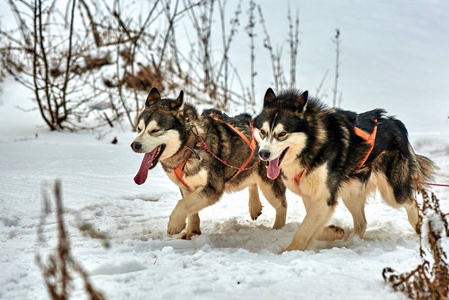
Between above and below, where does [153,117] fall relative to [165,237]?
above

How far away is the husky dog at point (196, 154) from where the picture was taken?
365cm

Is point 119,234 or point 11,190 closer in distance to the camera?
point 119,234

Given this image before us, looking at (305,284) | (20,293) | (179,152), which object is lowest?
(20,293)

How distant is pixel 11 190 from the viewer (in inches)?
188

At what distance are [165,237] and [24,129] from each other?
6.43m

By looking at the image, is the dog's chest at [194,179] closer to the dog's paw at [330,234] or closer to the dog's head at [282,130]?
the dog's head at [282,130]

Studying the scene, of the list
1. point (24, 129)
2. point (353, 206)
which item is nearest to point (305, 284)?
point (353, 206)

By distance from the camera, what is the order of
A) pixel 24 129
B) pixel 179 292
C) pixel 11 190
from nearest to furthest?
pixel 179 292 < pixel 11 190 < pixel 24 129

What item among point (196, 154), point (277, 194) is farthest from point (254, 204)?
point (196, 154)

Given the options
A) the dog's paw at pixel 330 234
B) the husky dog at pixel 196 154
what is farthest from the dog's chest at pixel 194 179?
the dog's paw at pixel 330 234

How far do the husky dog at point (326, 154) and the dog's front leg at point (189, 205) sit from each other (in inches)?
24.3

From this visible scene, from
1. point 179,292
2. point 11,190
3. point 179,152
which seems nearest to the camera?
point 179,292

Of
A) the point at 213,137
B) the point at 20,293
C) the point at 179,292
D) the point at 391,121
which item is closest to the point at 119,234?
the point at 213,137

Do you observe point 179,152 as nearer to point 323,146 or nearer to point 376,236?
point 323,146
